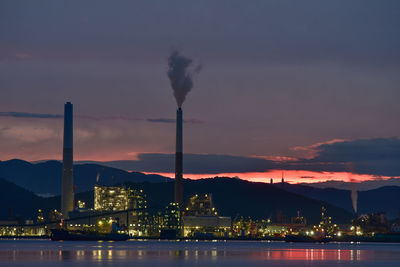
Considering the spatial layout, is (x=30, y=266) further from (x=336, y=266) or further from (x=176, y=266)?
(x=336, y=266)

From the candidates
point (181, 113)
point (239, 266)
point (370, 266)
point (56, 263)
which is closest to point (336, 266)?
point (370, 266)

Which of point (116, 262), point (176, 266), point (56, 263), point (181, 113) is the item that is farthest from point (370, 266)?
point (181, 113)

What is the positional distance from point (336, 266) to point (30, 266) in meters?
38.2

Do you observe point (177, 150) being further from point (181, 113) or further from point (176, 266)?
point (176, 266)

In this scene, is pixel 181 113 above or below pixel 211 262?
above

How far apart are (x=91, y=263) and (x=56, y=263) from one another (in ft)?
16.5

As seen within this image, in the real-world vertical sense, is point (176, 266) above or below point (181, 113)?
below

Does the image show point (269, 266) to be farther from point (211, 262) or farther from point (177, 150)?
point (177, 150)

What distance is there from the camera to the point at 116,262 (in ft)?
323

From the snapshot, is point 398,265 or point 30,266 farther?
point 398,265

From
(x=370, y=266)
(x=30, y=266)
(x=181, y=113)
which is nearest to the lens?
(x=30, y=266)

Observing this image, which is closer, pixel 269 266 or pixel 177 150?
pixel 269 266

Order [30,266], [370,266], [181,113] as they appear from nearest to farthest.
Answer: [30,266] < [370,266] < [181,113]

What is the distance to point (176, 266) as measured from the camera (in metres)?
92.0
